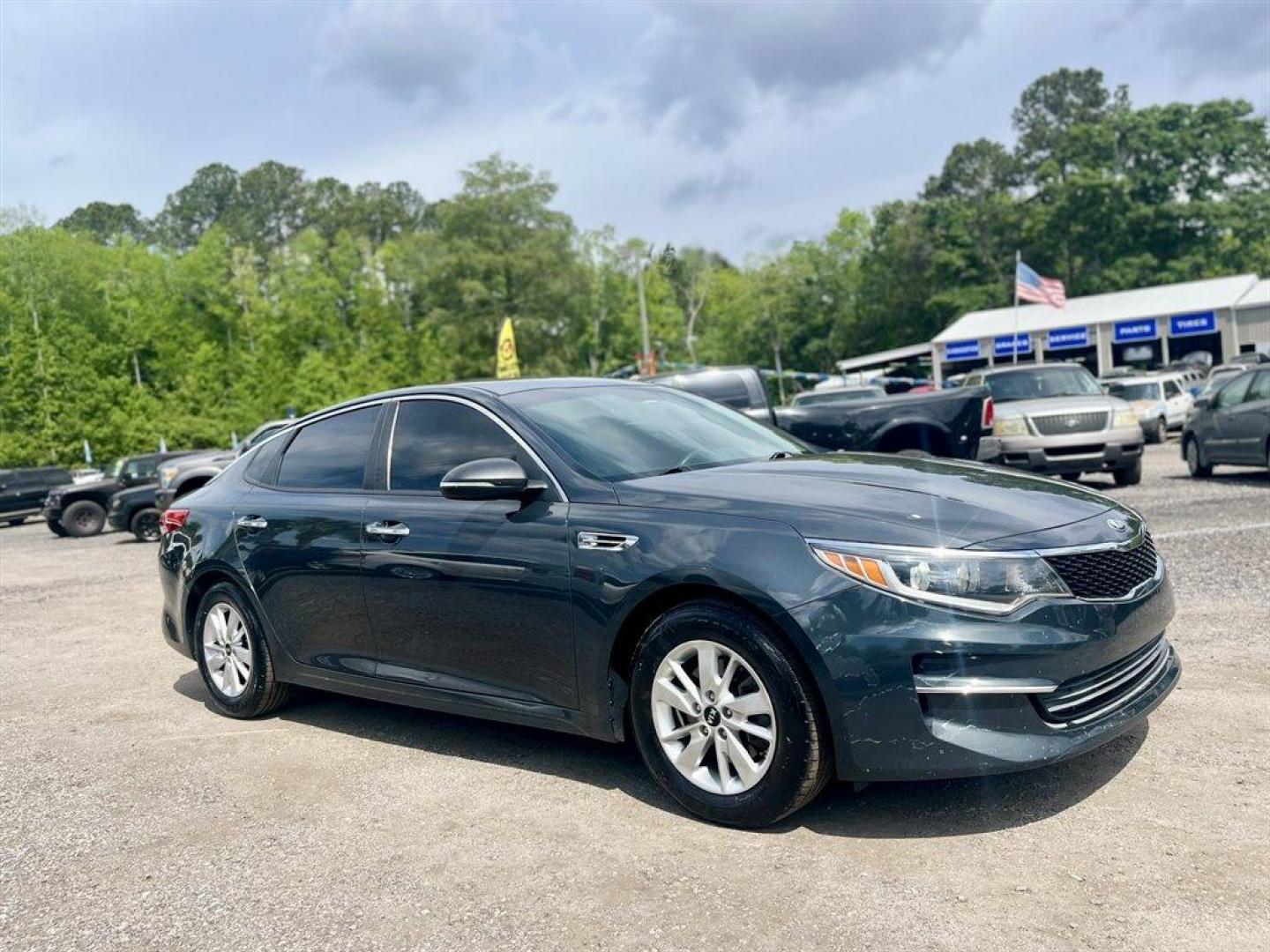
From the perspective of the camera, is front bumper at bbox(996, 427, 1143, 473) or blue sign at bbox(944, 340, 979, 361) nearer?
front bumper at bbox(996, 427, 1143, 473)

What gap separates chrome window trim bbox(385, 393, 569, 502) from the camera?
15.1 ft

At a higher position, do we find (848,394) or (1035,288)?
(1035,288)

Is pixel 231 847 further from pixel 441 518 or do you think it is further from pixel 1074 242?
pixel 1074 242

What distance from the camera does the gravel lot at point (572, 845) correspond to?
3.30 metres

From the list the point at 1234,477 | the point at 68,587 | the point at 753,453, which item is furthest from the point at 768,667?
the point at 1234,477

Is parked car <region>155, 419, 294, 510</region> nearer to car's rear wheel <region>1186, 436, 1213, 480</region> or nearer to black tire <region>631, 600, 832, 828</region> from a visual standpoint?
black tire <region>631, 600, 832, 828</region>

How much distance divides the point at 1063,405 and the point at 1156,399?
14425mm

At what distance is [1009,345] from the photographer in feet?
177

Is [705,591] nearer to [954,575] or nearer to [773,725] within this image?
[773,725]

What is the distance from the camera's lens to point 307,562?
5441 millimetres

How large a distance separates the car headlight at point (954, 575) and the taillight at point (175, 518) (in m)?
4.07

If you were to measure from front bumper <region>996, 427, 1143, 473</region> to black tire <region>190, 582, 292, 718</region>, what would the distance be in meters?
10.9

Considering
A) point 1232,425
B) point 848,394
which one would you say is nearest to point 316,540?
point 1232,425

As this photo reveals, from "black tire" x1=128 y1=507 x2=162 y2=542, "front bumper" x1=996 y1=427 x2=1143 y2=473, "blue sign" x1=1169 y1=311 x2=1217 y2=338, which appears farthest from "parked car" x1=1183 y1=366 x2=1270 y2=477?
"blue sign" x1=1169 y1=311 x2=1217 y2=338
